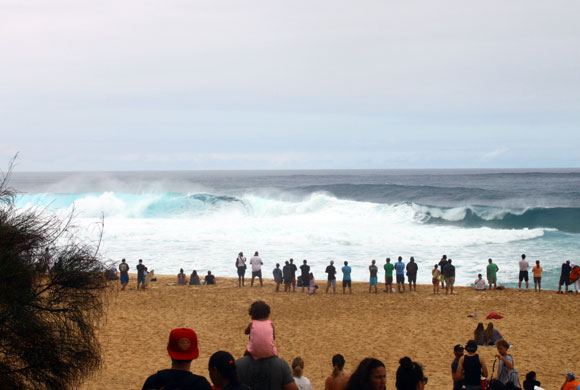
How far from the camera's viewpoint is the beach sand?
1262cm

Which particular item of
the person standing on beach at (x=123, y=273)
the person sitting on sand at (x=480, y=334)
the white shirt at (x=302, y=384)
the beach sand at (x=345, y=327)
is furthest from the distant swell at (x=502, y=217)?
the white shirt at (x=302, y=384)

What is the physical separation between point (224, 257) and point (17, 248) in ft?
71.2

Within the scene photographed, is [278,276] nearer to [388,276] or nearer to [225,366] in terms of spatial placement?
[388,276]

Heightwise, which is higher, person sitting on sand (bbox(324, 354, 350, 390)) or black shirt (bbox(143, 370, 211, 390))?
black shirt (bbox(143, 370, 211, 390))

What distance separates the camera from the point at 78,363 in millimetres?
8789

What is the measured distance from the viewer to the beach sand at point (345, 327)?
497 inches

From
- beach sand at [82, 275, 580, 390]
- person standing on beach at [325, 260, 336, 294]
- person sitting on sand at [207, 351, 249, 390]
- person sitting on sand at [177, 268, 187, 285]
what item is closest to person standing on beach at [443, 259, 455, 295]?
beach sand at [82, 275, 580, 390]

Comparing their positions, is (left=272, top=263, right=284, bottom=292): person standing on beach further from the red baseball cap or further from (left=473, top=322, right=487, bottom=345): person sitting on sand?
the red baseball cap

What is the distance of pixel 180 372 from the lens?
3834 millimetres

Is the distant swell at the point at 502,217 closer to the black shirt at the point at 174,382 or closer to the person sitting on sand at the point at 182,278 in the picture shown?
the person sitting on sand at the point at 182,278

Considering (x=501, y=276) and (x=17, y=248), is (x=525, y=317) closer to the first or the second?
(x=501, y=276)

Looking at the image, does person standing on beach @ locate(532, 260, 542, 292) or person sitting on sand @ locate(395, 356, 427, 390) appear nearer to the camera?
person sitting on sand @ locate(395, 356, 427, 390)

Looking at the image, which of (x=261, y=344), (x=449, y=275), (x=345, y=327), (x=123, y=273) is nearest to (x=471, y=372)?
(x=261, y=344)

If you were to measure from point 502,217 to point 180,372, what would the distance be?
1886 inches
